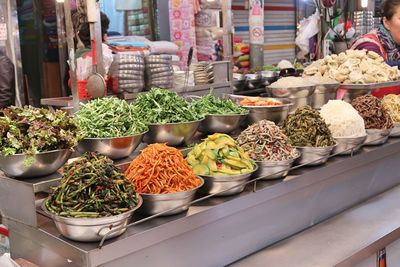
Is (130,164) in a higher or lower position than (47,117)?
lower

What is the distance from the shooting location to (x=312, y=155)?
2.72 metres

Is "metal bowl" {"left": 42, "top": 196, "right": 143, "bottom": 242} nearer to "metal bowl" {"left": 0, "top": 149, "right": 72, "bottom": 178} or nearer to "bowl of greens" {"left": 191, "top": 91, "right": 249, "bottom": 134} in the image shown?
"metal bowl" {"left": 0, "top": 149, "right": 72, "bottom": 178}

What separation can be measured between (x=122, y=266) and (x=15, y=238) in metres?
0.60

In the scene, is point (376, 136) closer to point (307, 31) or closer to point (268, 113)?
point (268, 113)

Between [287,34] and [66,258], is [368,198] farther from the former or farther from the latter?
[287,34]

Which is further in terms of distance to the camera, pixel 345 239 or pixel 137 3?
pixel 137 3

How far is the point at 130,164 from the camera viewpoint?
7.23 feet

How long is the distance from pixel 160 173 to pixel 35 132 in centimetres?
56

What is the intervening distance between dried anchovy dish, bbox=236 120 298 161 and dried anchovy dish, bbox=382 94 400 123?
4.36ft

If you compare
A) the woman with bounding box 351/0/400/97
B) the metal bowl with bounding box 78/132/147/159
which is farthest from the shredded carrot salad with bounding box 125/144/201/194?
the woman with bounding box 351/0/400/97

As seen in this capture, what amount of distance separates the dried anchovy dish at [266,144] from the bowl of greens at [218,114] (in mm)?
226

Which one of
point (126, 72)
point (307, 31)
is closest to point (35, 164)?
point (126, 72)

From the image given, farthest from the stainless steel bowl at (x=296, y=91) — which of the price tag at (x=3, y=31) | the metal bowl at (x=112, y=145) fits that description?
the price tag at (x=3, y=31)

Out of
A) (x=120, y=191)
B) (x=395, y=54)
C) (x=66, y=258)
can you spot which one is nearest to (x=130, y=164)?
(x=120, y=191)
